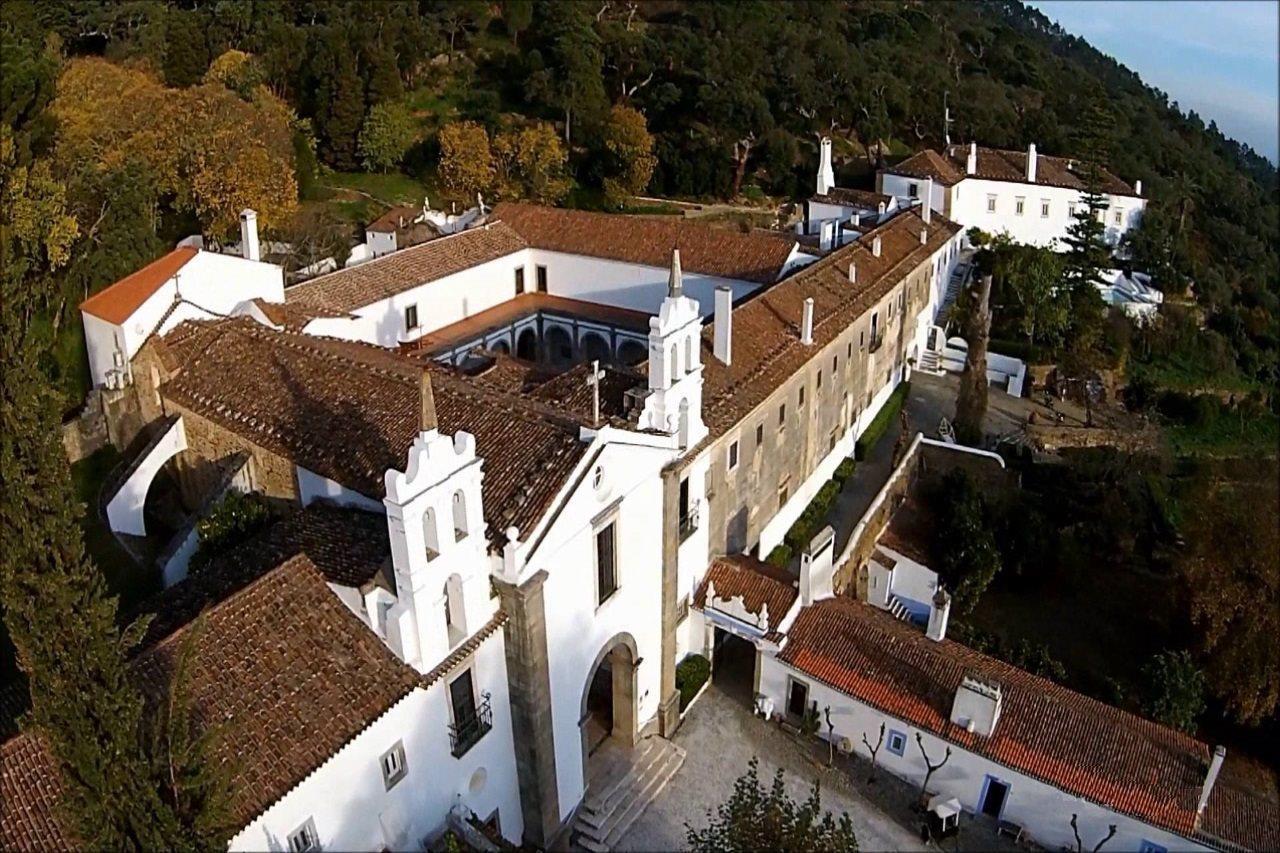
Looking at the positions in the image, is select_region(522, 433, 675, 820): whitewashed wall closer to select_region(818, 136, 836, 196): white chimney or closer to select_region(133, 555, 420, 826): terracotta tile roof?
select_region(133, 555, 420, 826): terracotta tile roof

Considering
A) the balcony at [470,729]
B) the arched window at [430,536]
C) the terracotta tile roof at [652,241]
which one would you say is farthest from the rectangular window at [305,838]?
the terracotta tile roof at [652,241]

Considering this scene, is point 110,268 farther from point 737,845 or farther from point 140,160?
point 737,845

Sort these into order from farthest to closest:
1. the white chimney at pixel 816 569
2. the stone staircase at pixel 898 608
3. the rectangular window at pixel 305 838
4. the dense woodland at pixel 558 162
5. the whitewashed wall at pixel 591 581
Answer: the stone staircase at pixel 898 608 < the white chimney at pixel 816 569 < the whitewashed wall at pixel 591 581 < the rectangular window at pixel 305 838 < the dense woodland at pixel 558 162

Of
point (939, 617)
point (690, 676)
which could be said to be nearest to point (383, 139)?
point (690, 676)

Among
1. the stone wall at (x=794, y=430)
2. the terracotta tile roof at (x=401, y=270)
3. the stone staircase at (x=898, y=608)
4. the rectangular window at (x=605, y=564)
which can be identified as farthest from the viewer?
the terracotta tile roof at (x=401, y=270)

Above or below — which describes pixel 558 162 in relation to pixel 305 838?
above

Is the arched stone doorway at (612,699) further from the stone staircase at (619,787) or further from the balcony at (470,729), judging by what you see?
the balcony at (470,729)

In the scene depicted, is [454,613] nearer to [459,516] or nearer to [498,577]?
[498,577]
